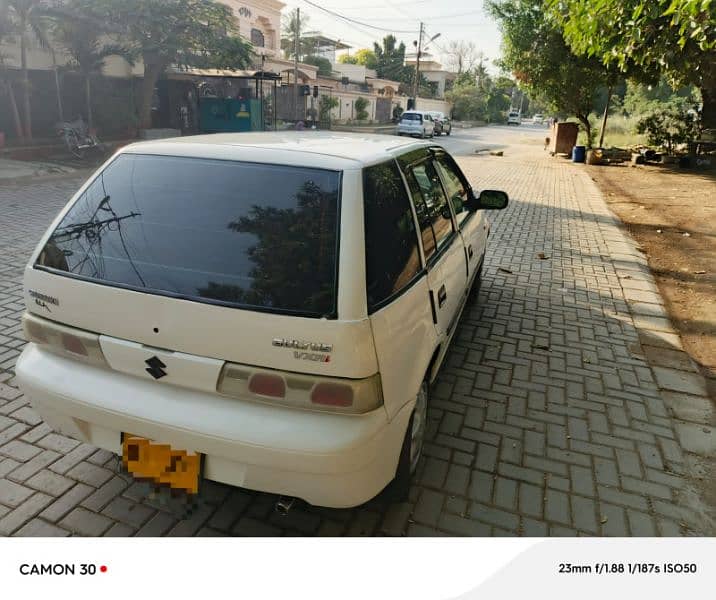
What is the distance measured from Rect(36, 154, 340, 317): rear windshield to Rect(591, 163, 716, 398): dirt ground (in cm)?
350

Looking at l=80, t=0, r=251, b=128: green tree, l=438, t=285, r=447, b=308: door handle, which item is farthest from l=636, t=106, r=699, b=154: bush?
l=438, t=285, r=447, b=308: door handle

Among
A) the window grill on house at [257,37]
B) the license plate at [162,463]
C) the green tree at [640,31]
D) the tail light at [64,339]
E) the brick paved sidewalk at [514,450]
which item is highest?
the window grill on house at [257,37]

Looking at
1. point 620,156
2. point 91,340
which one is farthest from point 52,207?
point 620,156

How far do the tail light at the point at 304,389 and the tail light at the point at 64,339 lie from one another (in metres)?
0.62

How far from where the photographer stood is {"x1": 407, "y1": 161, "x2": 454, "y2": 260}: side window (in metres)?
2.85

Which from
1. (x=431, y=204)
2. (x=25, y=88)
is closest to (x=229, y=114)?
(x=25, y=88)

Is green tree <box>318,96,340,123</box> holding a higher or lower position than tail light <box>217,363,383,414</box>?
higher

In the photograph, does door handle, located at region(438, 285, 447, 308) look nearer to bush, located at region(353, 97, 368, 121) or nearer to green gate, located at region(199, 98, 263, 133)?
green gate, located at region(199, 98, 263, 133)

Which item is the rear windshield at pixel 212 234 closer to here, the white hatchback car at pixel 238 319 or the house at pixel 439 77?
the white hatchback car at pixel 238 319

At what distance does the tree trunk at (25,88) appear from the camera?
1395 centimetres

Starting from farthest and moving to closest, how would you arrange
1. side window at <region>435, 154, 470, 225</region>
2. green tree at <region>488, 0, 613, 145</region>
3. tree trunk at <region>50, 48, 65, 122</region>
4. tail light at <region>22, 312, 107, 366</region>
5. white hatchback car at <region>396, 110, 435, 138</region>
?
white hatchback car at <region>396, 110, 435, 138</region>, green tree at <region>488, 0, 613, 145</region>, tree trunk at <region>50, 48, 65, 122</region>, side window at <region>435, 154, 470, 225</region>, tail light at <region>22, 312, 107, 366</region>

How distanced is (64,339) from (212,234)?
2.66 feet

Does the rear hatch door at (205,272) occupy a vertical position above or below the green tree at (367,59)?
below

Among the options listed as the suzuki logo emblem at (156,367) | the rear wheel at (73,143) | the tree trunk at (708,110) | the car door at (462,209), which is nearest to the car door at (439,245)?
the car door at (462,209)
